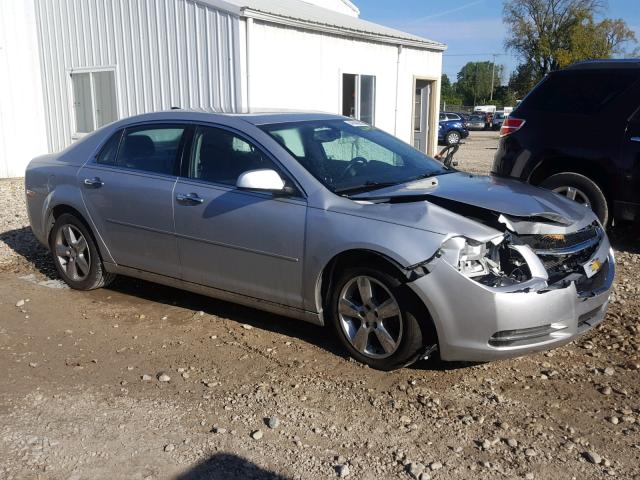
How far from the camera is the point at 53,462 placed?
10.6 feet

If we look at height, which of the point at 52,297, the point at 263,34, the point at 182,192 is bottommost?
the point at 52,297

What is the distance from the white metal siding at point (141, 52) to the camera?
10414 mm

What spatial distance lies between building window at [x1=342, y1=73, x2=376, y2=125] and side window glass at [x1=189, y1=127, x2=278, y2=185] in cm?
821

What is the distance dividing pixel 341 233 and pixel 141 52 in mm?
8659

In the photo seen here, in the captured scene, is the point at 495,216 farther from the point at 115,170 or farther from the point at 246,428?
the point at 115,170

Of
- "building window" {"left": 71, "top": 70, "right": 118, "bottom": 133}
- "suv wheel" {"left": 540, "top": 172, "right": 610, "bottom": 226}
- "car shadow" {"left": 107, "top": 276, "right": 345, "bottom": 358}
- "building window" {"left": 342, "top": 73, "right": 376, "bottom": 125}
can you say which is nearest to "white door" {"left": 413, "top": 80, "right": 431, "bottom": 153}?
"building window" {"left": 342, "top": 73, "right": 376, "bottom": 125}

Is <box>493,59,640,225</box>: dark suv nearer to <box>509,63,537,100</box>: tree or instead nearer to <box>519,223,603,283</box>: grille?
<box>519,223,603,283</box>: grille

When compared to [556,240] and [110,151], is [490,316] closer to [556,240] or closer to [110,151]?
[556,240]

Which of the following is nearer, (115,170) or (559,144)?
(115,170)

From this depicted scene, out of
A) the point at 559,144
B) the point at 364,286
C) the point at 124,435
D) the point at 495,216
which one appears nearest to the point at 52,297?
the point at 124,435

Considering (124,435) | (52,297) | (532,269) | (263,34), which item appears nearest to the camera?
(124,435)

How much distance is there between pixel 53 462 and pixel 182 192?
2216mm

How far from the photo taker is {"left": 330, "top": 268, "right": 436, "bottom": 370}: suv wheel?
3916mm

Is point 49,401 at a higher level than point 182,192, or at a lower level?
lower
